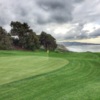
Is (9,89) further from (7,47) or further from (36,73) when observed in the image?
(7,47)

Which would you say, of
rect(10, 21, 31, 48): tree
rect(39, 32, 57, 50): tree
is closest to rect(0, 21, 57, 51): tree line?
rect(10, 21, 31, 48): tree

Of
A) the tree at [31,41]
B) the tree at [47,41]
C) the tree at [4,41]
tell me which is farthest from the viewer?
the tree at [47,41]

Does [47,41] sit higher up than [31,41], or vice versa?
[47,41]

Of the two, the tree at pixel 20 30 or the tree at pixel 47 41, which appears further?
the tree at pixel 47 41

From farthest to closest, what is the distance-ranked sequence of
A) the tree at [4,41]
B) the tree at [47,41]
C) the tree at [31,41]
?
the tree at [47,41] < the tree at [31,41] < the tree at [4,41]

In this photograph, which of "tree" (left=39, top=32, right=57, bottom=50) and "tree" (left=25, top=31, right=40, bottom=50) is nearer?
"tree" (left=25, top=31, right=40, bottom=50)

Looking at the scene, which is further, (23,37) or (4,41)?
(23,37)

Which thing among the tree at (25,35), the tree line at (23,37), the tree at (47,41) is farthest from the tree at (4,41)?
the tree at (47,41)

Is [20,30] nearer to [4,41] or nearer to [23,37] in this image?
[23,37]

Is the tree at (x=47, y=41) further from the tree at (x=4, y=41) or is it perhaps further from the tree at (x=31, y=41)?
the tree at (x=4, y=41)

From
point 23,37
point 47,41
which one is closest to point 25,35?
point 23,37

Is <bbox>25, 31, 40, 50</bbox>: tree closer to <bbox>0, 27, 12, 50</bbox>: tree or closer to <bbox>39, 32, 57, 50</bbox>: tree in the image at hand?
<bbox>0, 27, 12, 50</bbox>: tree

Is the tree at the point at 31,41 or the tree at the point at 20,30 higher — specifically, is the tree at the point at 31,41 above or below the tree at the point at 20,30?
below

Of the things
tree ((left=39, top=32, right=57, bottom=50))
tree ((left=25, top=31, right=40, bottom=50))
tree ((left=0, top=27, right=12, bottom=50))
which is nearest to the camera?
tree ((left=0, top=27, right=12, bottom=50))
